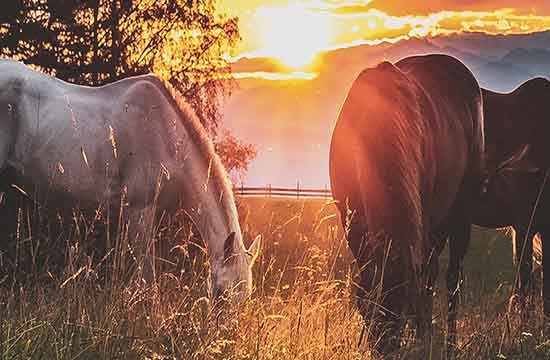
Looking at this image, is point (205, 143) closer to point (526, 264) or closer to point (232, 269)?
point (232, 269)

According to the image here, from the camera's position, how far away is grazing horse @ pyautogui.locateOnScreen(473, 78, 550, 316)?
9375 mm

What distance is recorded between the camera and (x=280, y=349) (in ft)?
16.3

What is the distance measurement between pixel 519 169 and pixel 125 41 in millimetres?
10376

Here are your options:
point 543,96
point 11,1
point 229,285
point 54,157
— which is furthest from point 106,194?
point 11,1

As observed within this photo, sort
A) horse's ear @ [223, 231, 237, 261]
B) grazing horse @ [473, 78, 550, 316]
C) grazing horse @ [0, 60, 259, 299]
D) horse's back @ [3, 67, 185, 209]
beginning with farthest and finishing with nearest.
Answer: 1. grazing horse @ [473, 78, 550, 316]
2. horse's back @ [3, 67, 185, 209]
3. grazing horse @ [0, 60, 259, 299]
4. horse's ear @ [223, 231, 237, 261]

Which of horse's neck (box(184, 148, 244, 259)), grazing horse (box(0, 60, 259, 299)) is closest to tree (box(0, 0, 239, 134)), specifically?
grazing horse (box(0, 60, 259, 299))

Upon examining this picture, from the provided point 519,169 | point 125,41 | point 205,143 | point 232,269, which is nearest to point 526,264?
point 519,169

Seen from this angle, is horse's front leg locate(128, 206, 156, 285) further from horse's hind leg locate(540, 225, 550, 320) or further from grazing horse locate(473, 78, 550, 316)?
horse's hind leg locate(540, 225, 550, 320)

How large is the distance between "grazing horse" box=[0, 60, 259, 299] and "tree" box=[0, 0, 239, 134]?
839cm

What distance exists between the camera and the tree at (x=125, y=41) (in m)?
16.1

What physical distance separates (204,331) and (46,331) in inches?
36.8

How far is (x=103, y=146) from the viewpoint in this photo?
783cm

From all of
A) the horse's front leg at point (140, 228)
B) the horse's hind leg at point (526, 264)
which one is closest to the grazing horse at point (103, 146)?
the horse's front leg at point (140, 228)

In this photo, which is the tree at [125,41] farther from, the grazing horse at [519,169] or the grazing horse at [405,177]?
the grazing horse at [405,177]
